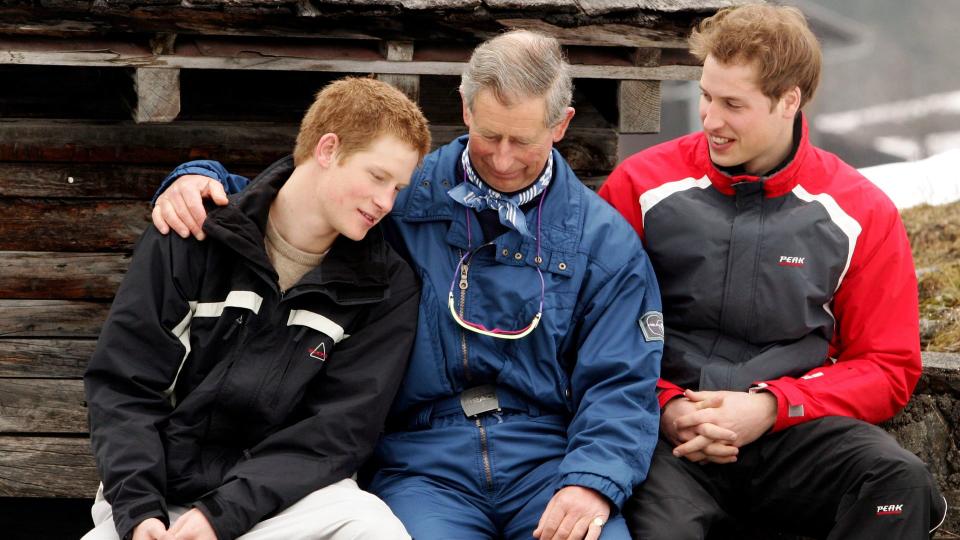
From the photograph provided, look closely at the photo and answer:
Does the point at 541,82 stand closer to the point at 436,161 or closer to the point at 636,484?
the point at 436,161

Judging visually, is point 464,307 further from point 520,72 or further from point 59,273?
point 59,273

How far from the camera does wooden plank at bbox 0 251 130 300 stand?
14.4 feet

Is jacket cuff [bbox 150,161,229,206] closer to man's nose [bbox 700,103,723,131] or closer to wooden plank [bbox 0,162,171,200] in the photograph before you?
wooden plank [bbox 0,162,171,200]

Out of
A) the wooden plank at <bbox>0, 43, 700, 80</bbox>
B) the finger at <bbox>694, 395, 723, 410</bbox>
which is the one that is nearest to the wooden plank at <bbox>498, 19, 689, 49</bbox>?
the wooden plank at <bbox>0, 43, 700, 80</bbox>

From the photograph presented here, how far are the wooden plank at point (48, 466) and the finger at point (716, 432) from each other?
2.62 meters

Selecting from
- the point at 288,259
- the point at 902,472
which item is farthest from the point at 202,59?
the point at 902,472

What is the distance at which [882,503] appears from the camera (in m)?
3.12

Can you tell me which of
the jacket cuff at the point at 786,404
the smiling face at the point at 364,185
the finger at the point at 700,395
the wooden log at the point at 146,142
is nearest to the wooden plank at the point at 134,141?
the wooden log at the point at 146,142

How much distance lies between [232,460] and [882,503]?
1.89 meters

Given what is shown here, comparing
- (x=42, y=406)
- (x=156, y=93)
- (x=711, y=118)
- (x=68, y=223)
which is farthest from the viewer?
(x=42, y=406)

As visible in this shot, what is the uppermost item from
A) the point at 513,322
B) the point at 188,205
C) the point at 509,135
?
the point at 509,135

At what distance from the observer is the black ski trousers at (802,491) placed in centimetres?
→ 311

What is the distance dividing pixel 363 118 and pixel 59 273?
191 centimetres

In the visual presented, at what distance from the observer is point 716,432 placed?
3338 millimetres
